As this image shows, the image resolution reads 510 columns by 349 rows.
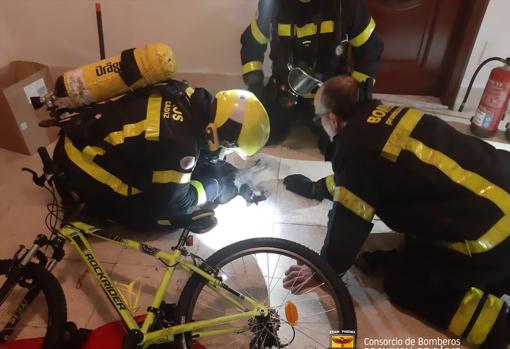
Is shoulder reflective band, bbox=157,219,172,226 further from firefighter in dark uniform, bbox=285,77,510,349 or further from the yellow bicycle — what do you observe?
firefighter in dark uniform, bbox=285,77,510,349

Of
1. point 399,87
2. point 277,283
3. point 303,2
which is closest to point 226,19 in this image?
point 303,2

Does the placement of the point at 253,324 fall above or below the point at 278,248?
below

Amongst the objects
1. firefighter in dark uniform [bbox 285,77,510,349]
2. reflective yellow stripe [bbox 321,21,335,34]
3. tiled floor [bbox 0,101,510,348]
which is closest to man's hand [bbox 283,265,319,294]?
firefighter in dark uniform [bbox 285,77,510,349]

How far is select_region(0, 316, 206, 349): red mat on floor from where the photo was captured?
59.2 inches

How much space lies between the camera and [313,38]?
241cm

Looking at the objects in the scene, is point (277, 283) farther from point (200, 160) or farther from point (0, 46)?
point (0, 46)

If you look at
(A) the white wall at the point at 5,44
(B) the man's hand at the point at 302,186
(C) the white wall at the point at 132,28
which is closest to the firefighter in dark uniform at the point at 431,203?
(B) the man's hand at the point at 302,186

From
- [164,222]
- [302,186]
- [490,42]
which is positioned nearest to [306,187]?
[302,186]

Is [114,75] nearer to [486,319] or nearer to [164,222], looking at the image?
[164,222]

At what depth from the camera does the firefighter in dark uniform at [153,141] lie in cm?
171

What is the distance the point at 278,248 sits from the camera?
4.89 feet

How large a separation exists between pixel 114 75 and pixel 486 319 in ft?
5.72

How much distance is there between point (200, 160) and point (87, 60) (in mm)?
1501

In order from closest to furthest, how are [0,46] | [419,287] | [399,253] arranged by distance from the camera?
[419,287], [399,253], [0,46]
